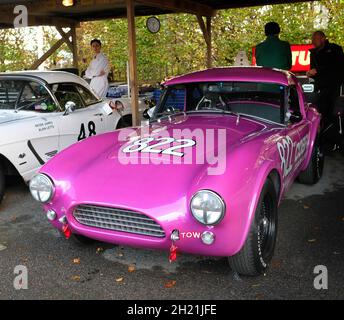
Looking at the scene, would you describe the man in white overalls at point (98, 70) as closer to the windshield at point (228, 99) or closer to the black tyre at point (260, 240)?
the windshield at point (228, 99)

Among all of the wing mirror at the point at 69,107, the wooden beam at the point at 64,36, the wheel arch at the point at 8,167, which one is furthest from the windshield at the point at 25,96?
the wooden beam at the point at 64,36

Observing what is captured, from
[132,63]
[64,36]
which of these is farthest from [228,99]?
[64,36]

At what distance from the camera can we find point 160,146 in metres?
3.45

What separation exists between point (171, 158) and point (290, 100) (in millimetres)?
1800

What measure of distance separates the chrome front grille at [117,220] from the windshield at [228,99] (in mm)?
1715

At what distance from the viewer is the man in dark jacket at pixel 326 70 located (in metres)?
6.98

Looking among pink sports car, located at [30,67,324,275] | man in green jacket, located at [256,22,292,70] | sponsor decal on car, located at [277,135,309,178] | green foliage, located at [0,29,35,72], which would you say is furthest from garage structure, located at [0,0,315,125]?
green foliage, located at [0,29,35,72]

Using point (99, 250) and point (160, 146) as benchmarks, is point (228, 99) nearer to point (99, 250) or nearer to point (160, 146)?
point (160, 146)

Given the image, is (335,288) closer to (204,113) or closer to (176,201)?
(176,201)

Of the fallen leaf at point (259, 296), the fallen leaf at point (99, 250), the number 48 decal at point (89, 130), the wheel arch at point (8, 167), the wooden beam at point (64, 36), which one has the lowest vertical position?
the fallen leaf at point (99, 250)

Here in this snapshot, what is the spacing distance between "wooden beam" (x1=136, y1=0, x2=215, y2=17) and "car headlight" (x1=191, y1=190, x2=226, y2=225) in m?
5.54

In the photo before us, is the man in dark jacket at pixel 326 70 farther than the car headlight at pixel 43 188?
Yes

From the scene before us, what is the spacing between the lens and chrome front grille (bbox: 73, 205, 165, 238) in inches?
112

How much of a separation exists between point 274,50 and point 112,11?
18.2ft
